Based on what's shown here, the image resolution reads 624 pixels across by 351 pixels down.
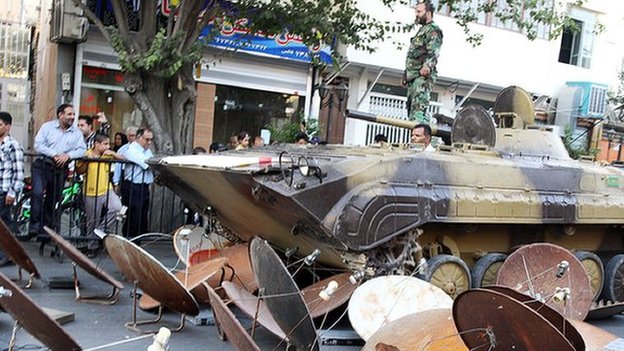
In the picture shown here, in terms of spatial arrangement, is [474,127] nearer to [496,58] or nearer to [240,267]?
[240,267]

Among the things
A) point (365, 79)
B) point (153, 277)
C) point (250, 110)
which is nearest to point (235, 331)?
point (153, 277)

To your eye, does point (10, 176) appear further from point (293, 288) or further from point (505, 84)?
point (505, 84)

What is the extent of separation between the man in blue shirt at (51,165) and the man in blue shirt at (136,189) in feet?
2.11

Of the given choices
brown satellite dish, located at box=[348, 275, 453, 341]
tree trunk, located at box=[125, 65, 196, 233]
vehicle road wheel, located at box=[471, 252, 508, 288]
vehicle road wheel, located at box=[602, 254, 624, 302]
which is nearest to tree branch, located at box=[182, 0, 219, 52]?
tree trunk, located at box=[125, 65, 196, 233]

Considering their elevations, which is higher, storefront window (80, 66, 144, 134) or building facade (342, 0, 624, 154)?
building facade (342, 0, 624, 154)

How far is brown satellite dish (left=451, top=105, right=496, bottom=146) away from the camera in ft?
26.9

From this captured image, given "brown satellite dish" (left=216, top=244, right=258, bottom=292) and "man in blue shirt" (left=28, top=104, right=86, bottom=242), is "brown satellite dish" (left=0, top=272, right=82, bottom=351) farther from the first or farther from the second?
"man in blue shirt" (left=28, top=104, right=86, bottom=242)

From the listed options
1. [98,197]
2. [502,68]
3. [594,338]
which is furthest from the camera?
[502,68]

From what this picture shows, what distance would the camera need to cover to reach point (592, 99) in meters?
19.9

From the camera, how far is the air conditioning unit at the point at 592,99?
1969 cm

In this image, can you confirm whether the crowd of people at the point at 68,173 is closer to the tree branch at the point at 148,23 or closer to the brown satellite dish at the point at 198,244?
the brown satellite dish at the point at 198,244

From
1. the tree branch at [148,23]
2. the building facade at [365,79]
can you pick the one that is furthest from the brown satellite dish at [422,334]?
the building facade at [365,79]

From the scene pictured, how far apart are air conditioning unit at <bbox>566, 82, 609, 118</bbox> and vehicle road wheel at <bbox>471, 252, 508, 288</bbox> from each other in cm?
1402

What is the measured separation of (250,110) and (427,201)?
1049cm
